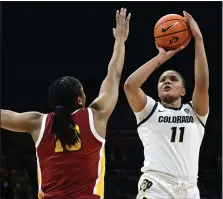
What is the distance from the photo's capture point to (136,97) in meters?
4.29

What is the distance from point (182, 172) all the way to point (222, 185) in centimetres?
507

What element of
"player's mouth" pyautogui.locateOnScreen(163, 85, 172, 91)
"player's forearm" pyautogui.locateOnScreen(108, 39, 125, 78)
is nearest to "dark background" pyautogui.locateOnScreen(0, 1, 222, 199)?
"player's mouth" pyautogui.locateOnScreen(163, 85, 172, 91)

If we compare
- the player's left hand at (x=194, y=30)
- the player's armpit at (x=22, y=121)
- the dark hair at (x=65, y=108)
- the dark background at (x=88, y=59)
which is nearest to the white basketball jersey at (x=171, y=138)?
the player's left hand at (x=194, y=30)

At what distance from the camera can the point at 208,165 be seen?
34.4ft

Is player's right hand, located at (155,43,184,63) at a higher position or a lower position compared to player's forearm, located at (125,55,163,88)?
higher

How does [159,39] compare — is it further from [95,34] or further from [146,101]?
[95,34]

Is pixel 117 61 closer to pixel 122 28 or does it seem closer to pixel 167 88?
pixel 122 28

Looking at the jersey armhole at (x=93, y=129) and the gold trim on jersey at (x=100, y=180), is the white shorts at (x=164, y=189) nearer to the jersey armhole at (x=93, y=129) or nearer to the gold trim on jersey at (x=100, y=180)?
the gold trim on jersey at (x=100, y=180)

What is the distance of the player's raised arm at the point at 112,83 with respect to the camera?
3237mm

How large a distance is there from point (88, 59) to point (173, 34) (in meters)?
7.37

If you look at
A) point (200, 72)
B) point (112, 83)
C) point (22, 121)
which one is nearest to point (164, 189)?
point (200, 72)

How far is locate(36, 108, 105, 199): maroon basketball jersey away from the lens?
309cm

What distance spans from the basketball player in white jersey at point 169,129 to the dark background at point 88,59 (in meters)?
5.89

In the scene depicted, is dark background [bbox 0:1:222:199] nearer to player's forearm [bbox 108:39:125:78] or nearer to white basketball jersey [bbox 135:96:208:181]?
white basketball jersey [bbox 135:96:208:181]
